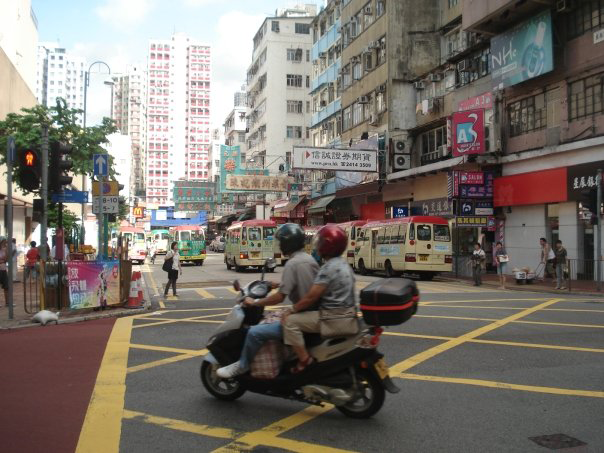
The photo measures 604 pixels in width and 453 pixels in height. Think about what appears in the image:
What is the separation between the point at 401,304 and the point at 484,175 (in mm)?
22810

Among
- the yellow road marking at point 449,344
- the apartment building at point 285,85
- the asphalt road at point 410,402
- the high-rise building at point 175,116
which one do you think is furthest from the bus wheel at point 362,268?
the high-rise building at point 175,116

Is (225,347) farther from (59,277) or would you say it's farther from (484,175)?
(484,175)

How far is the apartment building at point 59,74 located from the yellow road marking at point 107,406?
146279 mm

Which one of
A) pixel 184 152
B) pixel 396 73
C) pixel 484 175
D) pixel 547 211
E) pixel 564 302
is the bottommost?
pixel 564 302

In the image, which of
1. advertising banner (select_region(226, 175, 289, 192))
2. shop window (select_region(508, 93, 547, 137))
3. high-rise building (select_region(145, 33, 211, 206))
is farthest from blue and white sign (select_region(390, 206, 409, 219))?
high-rise building (select_region(145, 33, 211, 206))

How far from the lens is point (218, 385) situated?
5852 mm

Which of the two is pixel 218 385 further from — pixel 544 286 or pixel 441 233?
pixel 441 233

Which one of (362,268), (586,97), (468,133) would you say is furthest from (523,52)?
(362,268)

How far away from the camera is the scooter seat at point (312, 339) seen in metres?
5.14

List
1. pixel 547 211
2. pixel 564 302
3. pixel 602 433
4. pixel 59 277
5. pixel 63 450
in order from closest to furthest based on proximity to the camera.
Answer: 1. pixel 63 450
2. pixel 602 433
3. pixel 59 277
4. pixel 564 302
5. pixel 547 211

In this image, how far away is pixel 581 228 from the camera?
2203 cm

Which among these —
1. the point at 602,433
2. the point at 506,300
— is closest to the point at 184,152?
the point at 506,300

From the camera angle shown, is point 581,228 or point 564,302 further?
point 581,228

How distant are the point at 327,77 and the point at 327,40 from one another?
3.34 m
